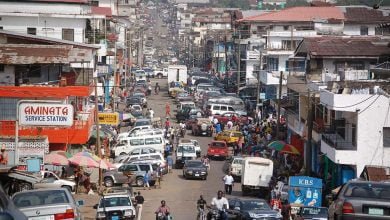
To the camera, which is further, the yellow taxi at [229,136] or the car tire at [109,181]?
the yellow taxi at [229,136]

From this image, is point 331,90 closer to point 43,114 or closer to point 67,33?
point 43,114

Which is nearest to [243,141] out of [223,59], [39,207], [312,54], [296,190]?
[312,54]

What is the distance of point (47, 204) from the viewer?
19.0 metres

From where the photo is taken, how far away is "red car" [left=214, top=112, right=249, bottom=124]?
7631 centimetres

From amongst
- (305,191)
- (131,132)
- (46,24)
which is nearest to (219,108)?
(46,24)

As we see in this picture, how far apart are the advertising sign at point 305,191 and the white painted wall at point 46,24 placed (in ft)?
110

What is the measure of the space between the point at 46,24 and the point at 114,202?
116 ft

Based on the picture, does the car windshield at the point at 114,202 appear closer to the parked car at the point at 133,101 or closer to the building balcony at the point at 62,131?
the building balcony at the point at 62,131

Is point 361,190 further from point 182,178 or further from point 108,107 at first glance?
point 108,107

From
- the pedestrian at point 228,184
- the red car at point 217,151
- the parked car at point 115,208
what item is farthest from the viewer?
the red car at point 217,151

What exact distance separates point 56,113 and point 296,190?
30.6ft

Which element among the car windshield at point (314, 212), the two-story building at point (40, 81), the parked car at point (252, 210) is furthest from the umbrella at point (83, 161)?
the car windshield at point (314, 212)

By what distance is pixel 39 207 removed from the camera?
18.7 m

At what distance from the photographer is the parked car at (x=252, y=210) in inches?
1178
